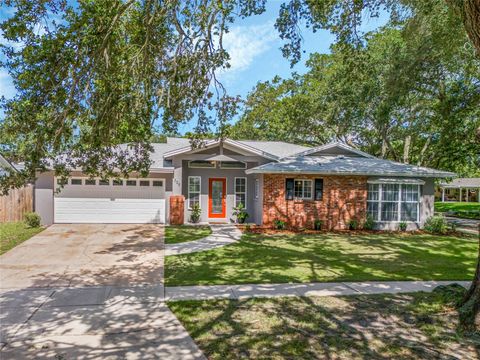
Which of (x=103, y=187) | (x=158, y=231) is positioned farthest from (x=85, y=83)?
(x=103, y=187)

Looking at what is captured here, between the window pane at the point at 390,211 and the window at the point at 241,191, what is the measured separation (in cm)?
670

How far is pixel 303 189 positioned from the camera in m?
15.6

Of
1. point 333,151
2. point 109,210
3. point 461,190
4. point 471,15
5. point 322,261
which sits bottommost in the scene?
point 322,261

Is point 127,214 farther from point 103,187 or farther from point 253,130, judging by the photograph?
point 253,130

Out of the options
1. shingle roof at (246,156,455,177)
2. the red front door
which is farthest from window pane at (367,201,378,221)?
the red front door

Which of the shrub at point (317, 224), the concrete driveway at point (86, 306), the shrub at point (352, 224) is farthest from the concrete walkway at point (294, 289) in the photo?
the shrub at point (352, 224)

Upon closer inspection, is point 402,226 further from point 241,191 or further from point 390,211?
point 241,191

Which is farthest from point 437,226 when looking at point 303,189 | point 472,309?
point 472,309

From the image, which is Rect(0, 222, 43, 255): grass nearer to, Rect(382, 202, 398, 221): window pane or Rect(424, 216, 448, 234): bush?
Rect(382, 202, 398, 221): window pane

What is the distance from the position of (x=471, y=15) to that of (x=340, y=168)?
35.9 ft

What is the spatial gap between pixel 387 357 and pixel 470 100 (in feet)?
51.6

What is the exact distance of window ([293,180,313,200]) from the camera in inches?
612

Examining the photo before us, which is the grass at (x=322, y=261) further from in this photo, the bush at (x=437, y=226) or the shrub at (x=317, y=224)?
the shrub at (x=317, y=224)

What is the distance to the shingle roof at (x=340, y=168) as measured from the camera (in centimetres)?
1490
